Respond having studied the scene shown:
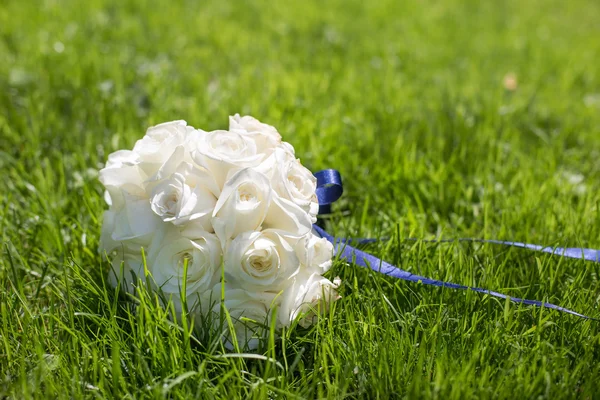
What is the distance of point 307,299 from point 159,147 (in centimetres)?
54

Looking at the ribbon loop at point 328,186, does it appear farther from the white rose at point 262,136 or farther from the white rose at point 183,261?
the white rose at point 183,261

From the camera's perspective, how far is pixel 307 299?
149cm

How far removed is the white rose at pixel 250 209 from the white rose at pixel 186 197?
41mm

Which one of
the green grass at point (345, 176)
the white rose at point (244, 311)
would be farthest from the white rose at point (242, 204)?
the green grass at point (345, 176)

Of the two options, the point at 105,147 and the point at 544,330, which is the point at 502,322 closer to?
the point at 544,330

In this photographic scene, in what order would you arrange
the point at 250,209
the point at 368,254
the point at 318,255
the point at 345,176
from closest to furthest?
the point at 250,209 < the point at 318,255 < the point at 368,254 < the point at 345,176

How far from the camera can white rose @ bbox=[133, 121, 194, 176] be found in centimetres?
155

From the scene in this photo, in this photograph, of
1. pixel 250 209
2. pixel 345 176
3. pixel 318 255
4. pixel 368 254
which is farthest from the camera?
pixel 345 176

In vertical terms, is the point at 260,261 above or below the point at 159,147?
below

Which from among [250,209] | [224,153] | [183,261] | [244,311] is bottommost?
[244,311]

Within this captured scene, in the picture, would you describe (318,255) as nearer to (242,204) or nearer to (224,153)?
(242,204)

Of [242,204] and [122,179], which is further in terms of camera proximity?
[122,179]

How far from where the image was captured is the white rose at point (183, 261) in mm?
1449

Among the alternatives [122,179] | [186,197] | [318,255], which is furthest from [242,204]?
[122,179]
